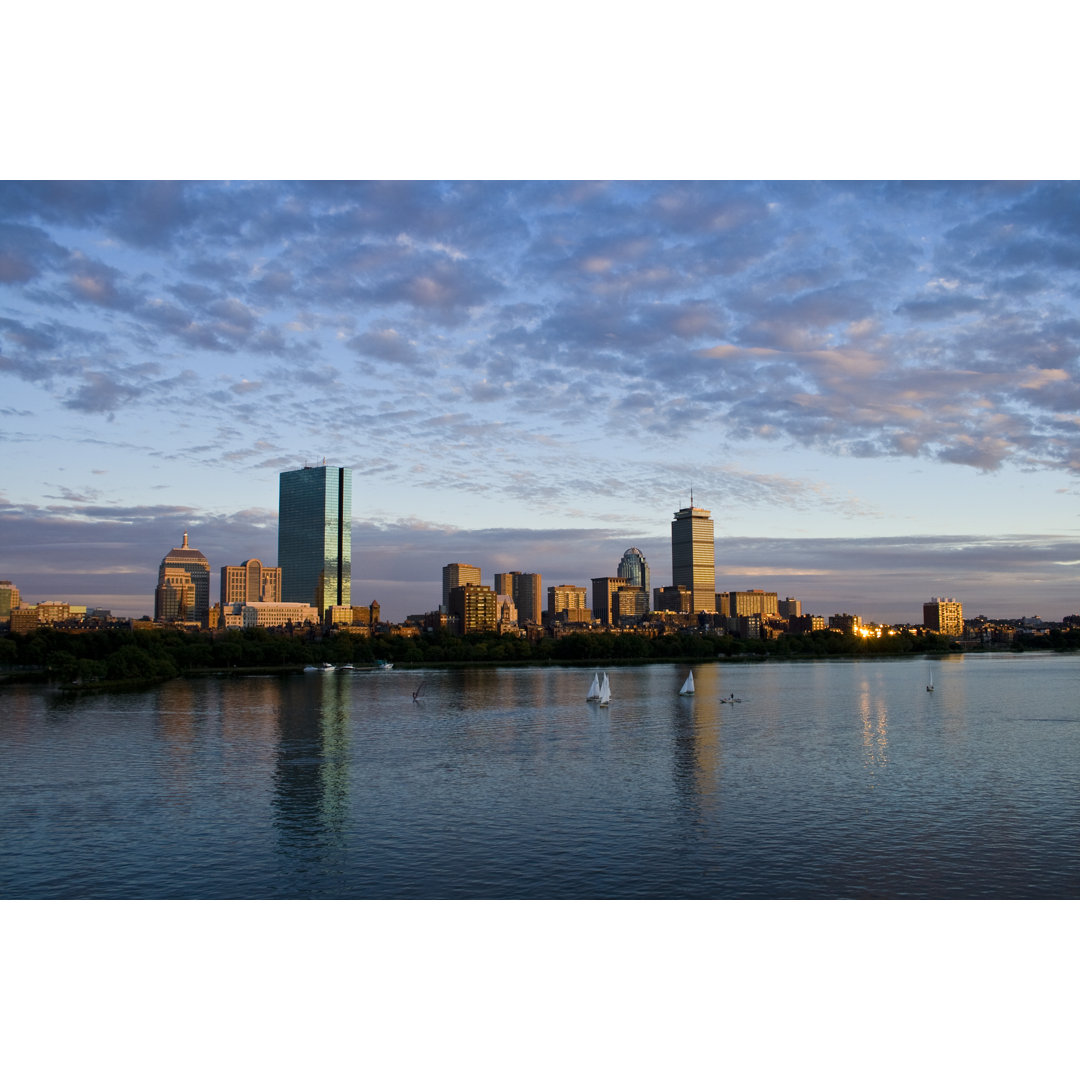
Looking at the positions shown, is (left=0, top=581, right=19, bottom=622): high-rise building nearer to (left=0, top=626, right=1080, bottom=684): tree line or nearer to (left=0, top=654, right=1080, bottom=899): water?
Answer: (left=0, top=626, right=1080, bottom=684): tree line

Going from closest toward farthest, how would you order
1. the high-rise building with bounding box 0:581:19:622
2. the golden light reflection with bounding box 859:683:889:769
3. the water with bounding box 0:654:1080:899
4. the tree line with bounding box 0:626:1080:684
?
the water with bounding box 0:654:1080:899, the golden light reflection with bounding box 859:683:889:769, the tree line with bounding box 0:626:1080:684, the high-rise building with bounding box 0:581:19:622

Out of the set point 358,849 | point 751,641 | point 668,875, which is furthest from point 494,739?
point 751,641

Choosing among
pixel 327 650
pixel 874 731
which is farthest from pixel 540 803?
pixel 327 650

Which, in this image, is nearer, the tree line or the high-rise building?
the tree line

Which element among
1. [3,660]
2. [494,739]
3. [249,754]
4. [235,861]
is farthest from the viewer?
[3,660]

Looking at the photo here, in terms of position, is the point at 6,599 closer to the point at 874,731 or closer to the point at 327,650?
the point at 327,650

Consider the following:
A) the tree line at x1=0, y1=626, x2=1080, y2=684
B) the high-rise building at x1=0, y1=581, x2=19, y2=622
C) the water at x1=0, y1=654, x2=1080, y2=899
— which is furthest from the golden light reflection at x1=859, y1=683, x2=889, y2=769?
the high-rise building at x1=0, y1=581, x2=19, y2=622

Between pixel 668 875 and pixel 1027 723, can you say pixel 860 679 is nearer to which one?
pixel 1027 723

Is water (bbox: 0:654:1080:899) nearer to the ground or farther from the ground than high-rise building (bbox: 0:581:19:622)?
nearer to the ground

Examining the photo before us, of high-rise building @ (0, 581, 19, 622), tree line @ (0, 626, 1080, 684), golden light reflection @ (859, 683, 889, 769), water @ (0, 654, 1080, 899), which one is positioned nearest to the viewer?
water @ (0, 654, 1080, 899)
